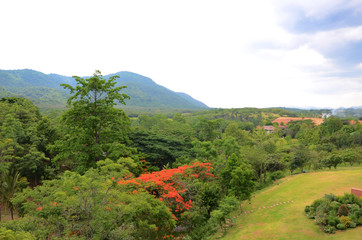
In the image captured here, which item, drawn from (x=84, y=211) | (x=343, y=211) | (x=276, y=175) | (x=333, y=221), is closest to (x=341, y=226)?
(x=333, y=221)

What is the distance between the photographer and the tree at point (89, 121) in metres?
14.6

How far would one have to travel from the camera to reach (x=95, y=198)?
24.3ft

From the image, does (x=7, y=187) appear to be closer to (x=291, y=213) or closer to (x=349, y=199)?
(x=291, y=213)

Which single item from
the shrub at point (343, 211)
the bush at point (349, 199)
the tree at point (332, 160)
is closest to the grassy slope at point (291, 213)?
the shrub at point (343, 211)

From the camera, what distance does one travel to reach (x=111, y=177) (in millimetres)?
Answer: 10680

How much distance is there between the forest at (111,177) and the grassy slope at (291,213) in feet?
3.68

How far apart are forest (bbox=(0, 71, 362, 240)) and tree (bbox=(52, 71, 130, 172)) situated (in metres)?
0.07

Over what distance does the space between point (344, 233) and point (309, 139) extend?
122 ft

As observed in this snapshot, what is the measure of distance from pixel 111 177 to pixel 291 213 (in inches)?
392

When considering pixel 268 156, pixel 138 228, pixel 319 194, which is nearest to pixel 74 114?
pixel 138 228

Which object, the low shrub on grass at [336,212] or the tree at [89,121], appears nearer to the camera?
the low shrub on grass at [336,212]

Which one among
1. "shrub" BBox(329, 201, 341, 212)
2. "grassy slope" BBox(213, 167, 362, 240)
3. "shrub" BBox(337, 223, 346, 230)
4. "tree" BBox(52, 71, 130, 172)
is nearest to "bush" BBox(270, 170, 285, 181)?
"grassy slope" BBox(213, 167, 362, 240)

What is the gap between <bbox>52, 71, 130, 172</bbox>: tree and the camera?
14594 millimetres

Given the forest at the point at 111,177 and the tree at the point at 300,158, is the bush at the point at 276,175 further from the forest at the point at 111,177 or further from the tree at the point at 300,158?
the tree at the point at 300,158
